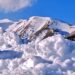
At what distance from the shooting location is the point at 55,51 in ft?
32.4

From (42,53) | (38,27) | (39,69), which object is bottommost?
(39,69)

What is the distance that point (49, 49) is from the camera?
32.8 feet

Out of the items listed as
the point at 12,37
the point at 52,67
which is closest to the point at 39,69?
the point at 52,67

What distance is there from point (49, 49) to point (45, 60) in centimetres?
83

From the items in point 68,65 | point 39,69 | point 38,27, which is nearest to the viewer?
point 39,69

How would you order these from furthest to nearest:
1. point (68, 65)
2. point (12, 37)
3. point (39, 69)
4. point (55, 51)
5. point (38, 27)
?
1. point (38, 27)
2. point (12, 37)
3. point (55, 51)
4. point (68, 65)
5. point (39, 69)

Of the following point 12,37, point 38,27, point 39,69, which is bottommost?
point 39,69

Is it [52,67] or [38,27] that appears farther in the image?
[38,27]

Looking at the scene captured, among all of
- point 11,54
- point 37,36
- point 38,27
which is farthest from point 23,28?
point 11,54

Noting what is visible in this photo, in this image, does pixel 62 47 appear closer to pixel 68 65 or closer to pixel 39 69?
pixel 68 65

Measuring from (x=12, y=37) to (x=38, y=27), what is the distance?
1.92 metres

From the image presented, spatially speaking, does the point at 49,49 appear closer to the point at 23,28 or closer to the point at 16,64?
the point at 16,64

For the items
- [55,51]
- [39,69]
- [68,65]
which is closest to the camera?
[39,69]

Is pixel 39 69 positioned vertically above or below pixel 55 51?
below
